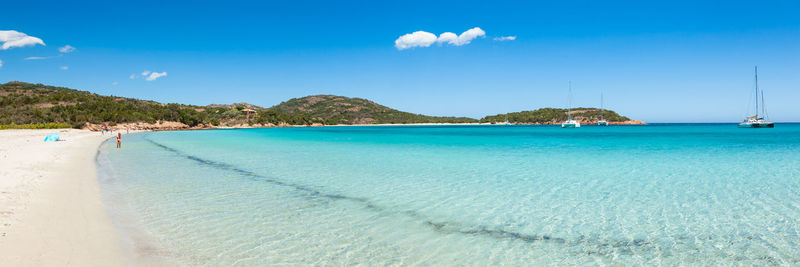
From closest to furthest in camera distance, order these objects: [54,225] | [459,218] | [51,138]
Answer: [54,225] → [459,218] → [51,138]

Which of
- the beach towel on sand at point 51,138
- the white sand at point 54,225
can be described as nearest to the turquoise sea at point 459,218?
the white sand at point 54,225

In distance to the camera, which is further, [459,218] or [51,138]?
[51,138]

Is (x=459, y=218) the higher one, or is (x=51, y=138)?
(x=51, y=138)

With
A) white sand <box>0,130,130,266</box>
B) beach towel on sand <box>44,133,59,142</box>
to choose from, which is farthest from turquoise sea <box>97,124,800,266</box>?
beach towel on sand <box>44,133,59,142</box>

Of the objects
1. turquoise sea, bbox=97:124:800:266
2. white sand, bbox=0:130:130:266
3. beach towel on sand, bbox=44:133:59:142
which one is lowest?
turquoise sea, bbox=97:124:800:266

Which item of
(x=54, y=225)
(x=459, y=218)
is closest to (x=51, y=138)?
(x=54, y=225)

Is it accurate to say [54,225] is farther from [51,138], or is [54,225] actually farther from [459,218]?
[51,138]

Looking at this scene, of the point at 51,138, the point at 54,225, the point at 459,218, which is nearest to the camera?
the point at 54,225

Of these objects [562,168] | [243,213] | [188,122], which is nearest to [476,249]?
[243,213]

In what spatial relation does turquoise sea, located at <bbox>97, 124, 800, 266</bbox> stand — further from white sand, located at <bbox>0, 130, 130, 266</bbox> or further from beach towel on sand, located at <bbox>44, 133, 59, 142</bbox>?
beach towel on sand, located at <bbox>44, 133, 59, 142</bbox>

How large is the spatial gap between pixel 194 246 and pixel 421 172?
31.0 ft

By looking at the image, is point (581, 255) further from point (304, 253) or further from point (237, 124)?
point (237, 124)

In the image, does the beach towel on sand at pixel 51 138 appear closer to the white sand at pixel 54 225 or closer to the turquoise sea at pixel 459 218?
the turquoise sea at pixel 459 218

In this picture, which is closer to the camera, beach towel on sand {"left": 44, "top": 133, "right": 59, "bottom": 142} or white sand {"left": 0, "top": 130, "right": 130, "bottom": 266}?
white sand {"left": 0, "top": 130, "right": 130, "bottom": 266}
